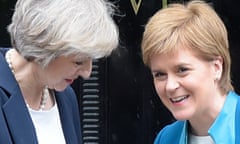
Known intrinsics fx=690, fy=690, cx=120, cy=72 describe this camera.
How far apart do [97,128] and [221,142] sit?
135 cm

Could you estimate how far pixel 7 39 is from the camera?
12.3 feet

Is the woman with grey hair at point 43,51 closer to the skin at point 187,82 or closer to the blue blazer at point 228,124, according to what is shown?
the skin at point 187,82

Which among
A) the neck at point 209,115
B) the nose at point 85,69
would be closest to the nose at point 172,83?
the neck at point 209,115

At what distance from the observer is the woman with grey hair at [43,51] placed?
236 centimetres

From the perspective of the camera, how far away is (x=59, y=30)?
2355mm

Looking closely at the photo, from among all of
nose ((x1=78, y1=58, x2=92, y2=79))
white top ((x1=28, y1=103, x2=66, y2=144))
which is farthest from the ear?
white top ((x1=28, y1=103, x2=66, y2=144))

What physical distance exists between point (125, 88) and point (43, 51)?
1.43 metres

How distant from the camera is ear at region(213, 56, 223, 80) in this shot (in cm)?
255

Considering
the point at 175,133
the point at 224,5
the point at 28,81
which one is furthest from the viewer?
the point at 224,5

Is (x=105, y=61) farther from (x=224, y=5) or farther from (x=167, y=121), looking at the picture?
(x=224, y=5)

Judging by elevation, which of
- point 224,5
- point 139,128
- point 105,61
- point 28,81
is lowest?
point 139,128

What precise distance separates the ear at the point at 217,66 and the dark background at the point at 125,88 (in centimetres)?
116

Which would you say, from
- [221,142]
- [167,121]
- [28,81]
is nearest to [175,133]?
[221,142]

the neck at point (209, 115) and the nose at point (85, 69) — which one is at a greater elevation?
the nose at point (85, 69)
